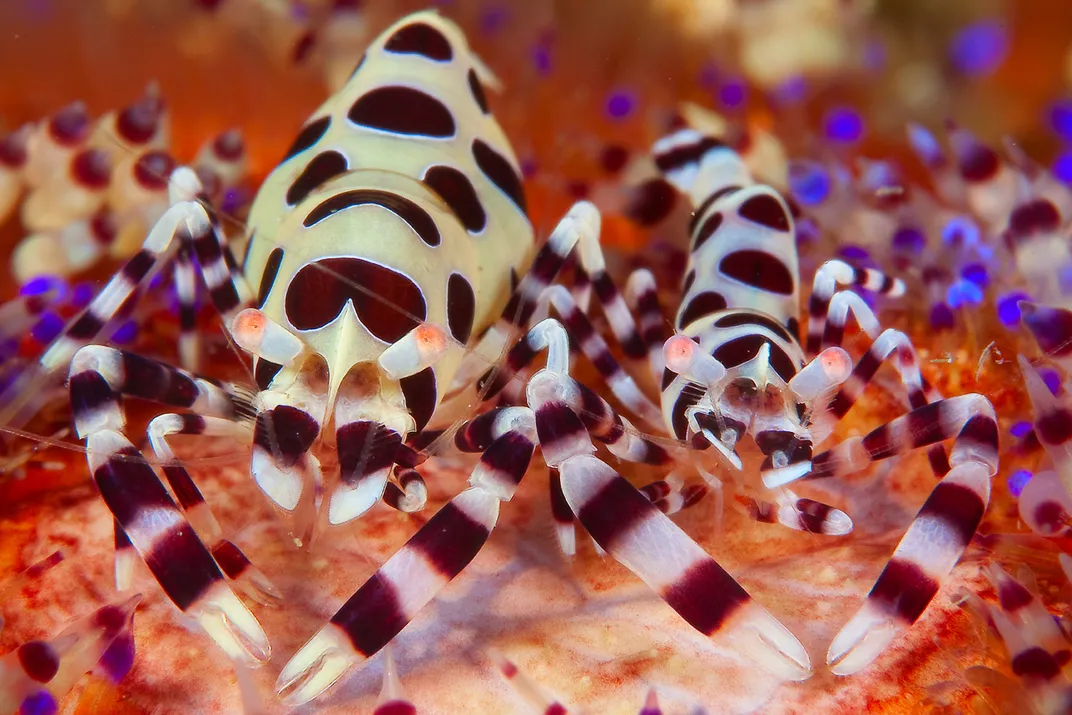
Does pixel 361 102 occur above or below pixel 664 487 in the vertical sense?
above

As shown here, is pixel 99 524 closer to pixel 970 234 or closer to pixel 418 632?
pixel 418 632

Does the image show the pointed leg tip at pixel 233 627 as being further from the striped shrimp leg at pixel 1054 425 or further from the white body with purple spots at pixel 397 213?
the striped shrimp leg at pixel 1054 425

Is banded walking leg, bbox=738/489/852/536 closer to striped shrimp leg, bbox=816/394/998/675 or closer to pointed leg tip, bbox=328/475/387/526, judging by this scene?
striped shrimp leg, bbox=816/394/998/675

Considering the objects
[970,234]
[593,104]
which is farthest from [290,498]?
[970,234]

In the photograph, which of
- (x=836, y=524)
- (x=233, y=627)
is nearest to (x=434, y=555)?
(x=233, y=627)

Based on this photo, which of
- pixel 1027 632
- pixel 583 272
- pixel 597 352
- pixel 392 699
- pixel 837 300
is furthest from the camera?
pixel 583 272

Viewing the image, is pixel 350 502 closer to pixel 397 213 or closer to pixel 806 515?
pixel 397 213
